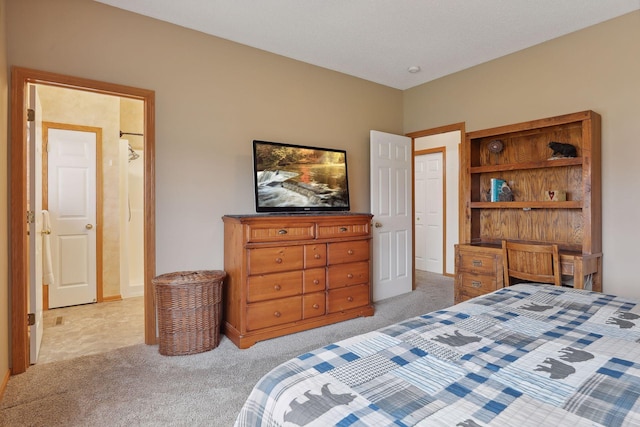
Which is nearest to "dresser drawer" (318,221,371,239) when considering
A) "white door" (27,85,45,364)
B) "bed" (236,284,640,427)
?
"bed" (236,284,640,427)

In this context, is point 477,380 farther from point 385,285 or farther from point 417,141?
point 417,141

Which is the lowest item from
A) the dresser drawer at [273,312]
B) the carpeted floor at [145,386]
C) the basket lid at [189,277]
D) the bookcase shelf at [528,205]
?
the carpeted floor at [145,386]

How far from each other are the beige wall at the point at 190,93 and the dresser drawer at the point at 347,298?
44.2 inches

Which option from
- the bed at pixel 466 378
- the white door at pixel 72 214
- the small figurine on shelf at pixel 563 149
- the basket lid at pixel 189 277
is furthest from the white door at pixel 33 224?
the small figurine on shelf at pixel 563 149

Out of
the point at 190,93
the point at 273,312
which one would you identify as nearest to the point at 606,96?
the point at 273,312

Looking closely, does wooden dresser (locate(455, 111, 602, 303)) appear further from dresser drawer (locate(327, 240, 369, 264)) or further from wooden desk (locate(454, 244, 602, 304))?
dresser drawer (locate(327, 240, 369, 264))

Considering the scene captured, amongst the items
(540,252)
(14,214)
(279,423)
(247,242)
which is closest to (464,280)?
(540,252)

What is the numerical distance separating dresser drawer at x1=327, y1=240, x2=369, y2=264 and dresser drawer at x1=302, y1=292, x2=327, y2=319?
338mm

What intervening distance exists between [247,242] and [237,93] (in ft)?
A: 4.92

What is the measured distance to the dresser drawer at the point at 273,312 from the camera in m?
2.86

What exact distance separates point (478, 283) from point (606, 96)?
6.47 ft

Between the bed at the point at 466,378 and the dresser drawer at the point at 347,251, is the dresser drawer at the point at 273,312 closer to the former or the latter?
the dresser drawer at the point at 347,251

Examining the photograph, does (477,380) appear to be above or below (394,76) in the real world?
below

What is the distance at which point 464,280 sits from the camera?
11.5 ft
